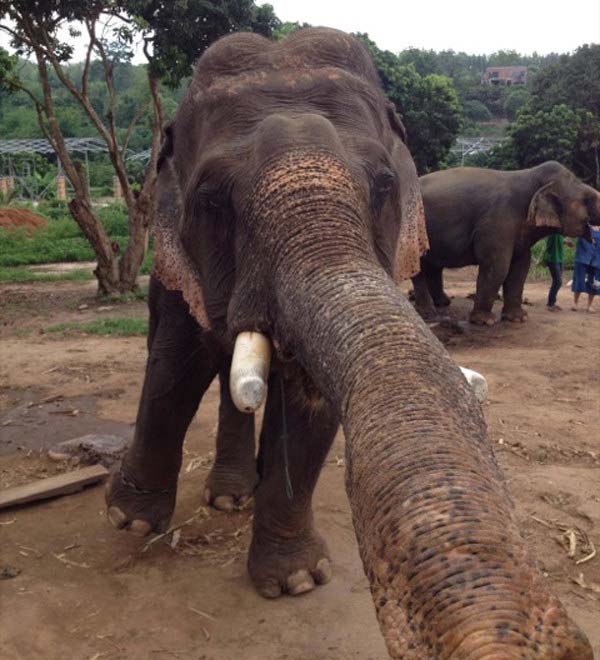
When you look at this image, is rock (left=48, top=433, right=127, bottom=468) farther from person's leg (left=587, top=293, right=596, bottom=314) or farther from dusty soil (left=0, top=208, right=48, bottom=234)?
dusty soil (left=0, top=208, right=48, bottom=234)

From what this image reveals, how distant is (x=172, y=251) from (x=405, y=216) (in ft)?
2.70

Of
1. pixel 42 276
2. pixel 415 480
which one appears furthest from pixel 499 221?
pixel 415 480

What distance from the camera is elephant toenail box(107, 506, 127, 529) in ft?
11.9

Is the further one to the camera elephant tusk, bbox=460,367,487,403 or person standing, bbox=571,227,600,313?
person standing, bbox=571,227,600,313

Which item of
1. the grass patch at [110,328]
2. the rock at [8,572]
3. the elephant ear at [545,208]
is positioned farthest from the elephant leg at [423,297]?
the rock at [8,572]

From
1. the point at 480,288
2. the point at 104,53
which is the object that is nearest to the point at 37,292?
the point at 104,53

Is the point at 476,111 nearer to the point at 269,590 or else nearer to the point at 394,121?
the point at 394,121

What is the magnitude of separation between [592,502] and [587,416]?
173cm

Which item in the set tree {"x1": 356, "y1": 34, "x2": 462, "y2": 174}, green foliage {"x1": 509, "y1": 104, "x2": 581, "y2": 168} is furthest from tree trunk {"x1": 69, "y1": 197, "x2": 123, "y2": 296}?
green foliage {"x1": 509, "y1": 104, "x2": 581, "y2": 168}

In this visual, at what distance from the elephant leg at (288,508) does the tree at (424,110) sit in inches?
643

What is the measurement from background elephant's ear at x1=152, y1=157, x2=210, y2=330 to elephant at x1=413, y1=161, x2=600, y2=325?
6583mm

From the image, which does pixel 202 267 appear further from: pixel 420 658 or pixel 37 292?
pixel 37 292

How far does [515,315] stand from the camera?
9.30 m

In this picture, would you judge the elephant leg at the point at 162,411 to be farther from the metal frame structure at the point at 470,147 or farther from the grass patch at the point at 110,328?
the metal frame structure at the point at 470,147
